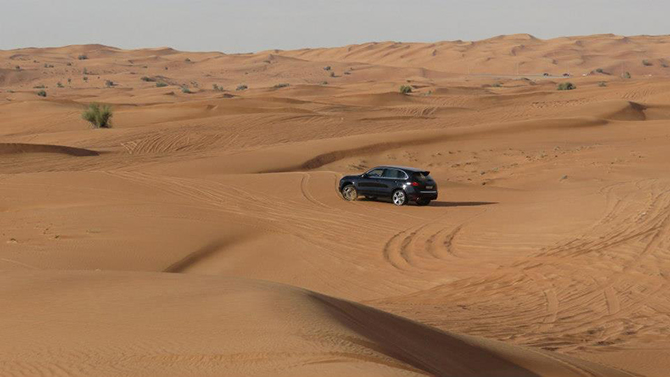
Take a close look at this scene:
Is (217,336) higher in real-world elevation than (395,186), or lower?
lower

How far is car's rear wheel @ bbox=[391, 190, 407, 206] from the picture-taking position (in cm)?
2633

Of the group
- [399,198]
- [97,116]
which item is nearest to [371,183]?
[399,198]

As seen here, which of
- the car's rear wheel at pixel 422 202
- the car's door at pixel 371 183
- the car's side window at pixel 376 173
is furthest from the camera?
the car's side window at pixel 376 173

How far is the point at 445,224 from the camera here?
77.5ft

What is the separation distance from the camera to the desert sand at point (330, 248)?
892 cm

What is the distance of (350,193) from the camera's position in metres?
27.1

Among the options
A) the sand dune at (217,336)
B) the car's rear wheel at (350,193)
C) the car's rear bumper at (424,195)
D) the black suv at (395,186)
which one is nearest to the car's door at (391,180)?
the black suv at (395,186)

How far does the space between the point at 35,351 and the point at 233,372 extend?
76.6 inches

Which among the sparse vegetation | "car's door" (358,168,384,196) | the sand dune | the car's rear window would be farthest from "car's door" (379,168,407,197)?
the sparse vegetation

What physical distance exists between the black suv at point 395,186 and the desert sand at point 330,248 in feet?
1.37

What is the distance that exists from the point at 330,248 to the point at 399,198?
19.8 ft

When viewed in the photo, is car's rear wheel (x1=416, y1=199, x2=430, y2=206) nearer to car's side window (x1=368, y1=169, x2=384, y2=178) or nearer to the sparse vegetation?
car's side window (x1=368, y1=169, x2=384, y2=178)

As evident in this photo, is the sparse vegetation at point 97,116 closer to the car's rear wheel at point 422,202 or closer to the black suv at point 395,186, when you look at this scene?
the black suv at point 395,186

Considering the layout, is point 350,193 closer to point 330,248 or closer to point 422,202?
point 422,202
